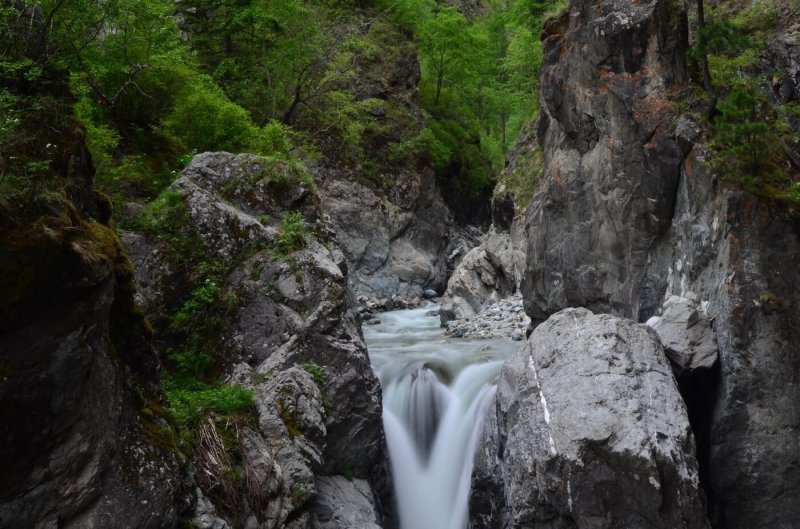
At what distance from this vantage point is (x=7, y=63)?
549 cm

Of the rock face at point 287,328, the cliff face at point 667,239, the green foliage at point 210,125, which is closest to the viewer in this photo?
the rock face at point 287,328

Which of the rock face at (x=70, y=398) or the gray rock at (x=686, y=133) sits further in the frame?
the gray rock at (x=686, y=133)

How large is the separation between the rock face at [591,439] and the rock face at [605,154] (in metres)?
3.77

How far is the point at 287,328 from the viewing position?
9016mm

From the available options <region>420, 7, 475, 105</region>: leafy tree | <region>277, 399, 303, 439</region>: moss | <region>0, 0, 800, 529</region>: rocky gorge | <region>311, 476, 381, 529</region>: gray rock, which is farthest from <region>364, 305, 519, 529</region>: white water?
<region>420, 7, 475, 105</region>: leafy tree

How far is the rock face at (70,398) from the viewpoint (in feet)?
14.6

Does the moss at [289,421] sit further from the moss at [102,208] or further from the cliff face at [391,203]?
the cliff face at [391,203]

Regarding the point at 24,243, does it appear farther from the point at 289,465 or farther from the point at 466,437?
the point at 466,437

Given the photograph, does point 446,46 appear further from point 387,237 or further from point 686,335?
point 686,335

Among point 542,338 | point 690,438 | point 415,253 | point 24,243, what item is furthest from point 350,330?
point 415,253

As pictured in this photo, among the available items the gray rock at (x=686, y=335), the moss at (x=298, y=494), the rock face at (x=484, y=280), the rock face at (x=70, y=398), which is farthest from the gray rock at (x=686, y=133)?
the rock face at (x=484, y=280)

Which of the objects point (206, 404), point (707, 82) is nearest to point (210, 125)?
point (206, 404)

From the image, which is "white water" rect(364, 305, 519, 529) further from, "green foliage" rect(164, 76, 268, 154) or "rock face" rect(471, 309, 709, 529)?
"green foliage" rect(164, 76, 268, 154)

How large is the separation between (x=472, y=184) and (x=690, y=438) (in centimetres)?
2530
